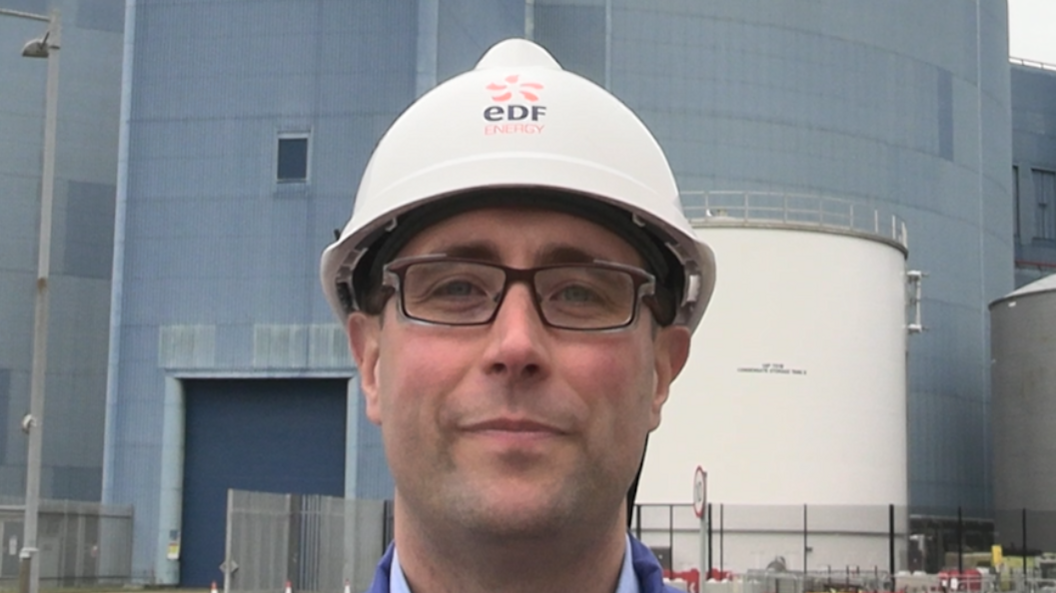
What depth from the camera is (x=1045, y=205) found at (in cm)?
6316

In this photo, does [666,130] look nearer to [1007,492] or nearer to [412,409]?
[1007,492]

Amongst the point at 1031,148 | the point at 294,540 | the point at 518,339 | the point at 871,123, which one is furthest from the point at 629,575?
the point at 1031,148

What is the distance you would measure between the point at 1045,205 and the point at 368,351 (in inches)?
2507

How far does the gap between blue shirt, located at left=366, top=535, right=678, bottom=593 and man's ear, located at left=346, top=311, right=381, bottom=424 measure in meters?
0.24

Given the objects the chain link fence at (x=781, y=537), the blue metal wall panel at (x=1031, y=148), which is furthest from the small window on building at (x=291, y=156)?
the blue metal wall panel at (x=1031, y=148)

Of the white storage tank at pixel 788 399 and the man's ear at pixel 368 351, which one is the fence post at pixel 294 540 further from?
the man's ear at pixel 368 351

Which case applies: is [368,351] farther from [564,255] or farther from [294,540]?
[294,540]

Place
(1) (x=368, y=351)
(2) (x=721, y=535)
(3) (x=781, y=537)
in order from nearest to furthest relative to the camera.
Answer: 1. (1) (x=368, y=351)
2. (2) (x=721, y=535)
3. (3) (x=781, y=537)

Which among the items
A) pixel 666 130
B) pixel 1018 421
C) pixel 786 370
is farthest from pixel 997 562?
pixel 666 130

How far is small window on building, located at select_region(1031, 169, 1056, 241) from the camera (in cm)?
6297

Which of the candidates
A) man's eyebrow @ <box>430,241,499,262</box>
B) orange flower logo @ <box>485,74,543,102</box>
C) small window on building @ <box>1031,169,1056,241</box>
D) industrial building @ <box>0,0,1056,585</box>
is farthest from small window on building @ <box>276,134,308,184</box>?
small window on building @ <box>1031,169,1056,241</box>

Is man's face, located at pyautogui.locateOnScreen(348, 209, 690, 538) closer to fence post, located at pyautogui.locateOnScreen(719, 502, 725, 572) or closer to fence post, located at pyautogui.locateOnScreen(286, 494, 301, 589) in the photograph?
fence post, located at pyautogui.locateOnScreen(286, 494, 301, 589)

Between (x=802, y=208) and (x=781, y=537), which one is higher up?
(x=802, y=208)

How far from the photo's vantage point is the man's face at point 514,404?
8.03 feet
